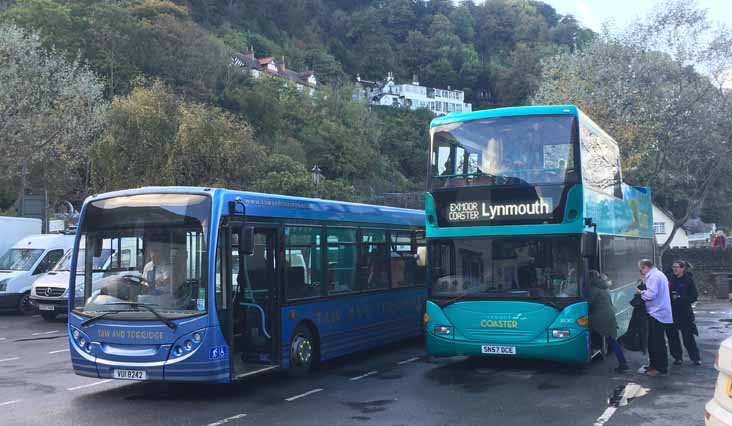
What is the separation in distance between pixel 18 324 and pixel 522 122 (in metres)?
15.3

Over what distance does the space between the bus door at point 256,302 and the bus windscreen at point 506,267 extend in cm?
269

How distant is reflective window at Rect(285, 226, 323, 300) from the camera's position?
38.2ft

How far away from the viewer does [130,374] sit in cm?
974

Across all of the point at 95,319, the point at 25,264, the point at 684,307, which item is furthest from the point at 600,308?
the point at 25,264

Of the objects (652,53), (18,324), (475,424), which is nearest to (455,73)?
(652,53)

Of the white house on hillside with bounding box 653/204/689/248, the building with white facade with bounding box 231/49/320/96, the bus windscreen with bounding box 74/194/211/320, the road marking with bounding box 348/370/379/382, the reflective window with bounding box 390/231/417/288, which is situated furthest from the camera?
the building with white facade with bounding box 231/49/320/96

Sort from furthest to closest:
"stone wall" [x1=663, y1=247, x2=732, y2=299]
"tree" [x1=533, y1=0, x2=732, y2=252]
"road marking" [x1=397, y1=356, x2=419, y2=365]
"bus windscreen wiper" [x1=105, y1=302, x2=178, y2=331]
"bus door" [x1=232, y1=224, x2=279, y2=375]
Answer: "stone wall" [x1=663, y1=247, x2=732, y2=299], "tree" [x1=533, y1=0, x2=732, y2=252], "road marking" [x1=397, y1=356, x2=419, y2=365], "bus door" [x1=232, y1=224, x2=279, y2=375], "bus windscreen wiper" [x1=105, y1=302, x2=178, y2=331]

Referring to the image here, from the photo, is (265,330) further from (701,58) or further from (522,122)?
(701,58)

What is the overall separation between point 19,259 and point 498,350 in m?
17.4

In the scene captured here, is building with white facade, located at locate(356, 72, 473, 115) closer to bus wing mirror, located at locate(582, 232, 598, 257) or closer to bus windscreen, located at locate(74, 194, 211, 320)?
bus wing mirror, located at locate(582, 232, 598, 257)

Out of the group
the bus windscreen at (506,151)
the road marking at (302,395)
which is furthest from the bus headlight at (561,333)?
the road marking at (302,395)

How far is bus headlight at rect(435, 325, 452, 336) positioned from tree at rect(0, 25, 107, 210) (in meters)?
22.7

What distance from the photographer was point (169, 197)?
1014cm

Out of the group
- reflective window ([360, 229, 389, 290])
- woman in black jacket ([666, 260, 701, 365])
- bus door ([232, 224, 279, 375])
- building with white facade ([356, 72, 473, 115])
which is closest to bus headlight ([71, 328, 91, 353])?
bus door ([232, 224, 279, 375])
